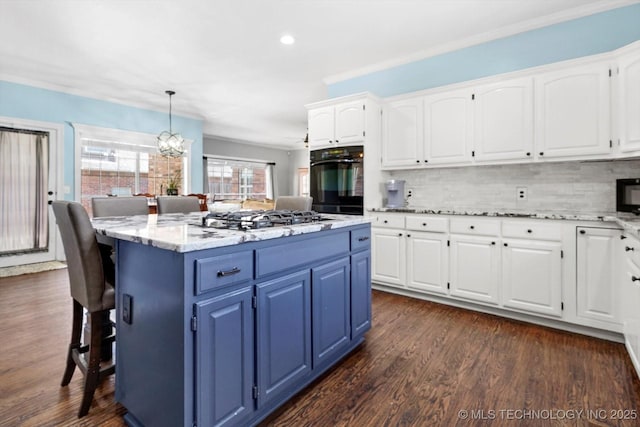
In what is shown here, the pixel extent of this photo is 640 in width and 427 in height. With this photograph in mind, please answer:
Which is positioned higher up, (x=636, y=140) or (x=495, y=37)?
(x=495, y=37)

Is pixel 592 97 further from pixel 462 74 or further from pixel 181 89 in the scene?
pixel 181 89

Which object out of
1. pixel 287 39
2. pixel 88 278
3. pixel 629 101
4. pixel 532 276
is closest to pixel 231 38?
pixel 287 39

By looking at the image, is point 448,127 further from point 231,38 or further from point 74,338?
point 74,338

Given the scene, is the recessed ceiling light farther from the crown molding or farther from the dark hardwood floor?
the dark hardwood floor

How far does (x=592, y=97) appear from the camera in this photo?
8.65 ft

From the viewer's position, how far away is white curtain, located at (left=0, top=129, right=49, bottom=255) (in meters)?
4.70

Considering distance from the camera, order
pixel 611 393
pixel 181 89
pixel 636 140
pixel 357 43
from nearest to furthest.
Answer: pixel 611 393, pixel 636 140, pixel 357 43, pixel 181 89

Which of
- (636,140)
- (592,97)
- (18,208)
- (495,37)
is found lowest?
(18,208)

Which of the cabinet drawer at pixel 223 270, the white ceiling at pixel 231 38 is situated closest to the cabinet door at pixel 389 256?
the white ceiling at pixel 231 38

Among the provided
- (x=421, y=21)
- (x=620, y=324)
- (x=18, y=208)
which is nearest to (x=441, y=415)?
(x=620, y=324)

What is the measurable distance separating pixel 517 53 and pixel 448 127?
0.94m

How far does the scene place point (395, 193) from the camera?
383 centimetres

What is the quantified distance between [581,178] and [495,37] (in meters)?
1.60

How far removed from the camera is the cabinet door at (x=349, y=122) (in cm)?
374
